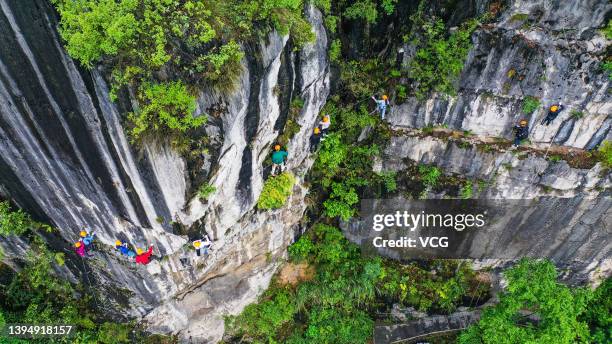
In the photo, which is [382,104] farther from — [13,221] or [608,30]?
[13,221]

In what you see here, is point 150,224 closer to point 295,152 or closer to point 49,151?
point 49,151

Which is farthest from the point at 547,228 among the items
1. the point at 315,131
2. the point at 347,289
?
the point at 315,131

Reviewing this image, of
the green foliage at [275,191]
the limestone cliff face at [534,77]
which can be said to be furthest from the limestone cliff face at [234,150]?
the green foliage at [275,191]

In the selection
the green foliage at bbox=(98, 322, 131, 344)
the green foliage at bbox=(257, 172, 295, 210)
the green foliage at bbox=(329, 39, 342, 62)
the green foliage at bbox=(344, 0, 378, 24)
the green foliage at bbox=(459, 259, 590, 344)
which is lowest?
the green foliage at bbox=(98, 322, 131, 344)

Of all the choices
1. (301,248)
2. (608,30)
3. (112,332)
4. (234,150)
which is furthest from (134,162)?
(608,30)

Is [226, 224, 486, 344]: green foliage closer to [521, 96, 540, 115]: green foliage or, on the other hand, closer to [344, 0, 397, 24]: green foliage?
[521, 96, 540, 115]: green foliage

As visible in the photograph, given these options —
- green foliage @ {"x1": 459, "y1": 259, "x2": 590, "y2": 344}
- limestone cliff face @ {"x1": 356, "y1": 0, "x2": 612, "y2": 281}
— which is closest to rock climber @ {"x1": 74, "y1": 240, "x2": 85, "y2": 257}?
limestone cliff face @ {"x1": 356, "y1": 0, "x2": 612, "y2": 281}
